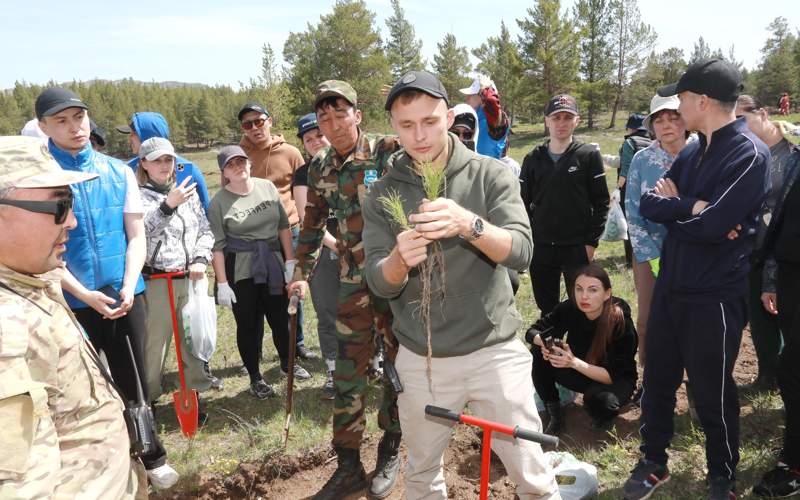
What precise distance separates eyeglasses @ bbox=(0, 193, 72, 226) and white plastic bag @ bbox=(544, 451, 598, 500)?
9.25 feet

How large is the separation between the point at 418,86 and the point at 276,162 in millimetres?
4013

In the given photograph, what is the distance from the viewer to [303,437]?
4281 mm

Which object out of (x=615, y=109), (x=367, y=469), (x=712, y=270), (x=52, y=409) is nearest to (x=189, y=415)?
(x=367, y=469)

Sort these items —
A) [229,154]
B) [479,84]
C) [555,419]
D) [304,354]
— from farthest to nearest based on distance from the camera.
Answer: [479,84]
[304,354]
[229,154]
[555,419]

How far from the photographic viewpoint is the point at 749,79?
52.0m

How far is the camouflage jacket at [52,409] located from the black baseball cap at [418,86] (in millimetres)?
1503

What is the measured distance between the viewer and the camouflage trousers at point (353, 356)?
3.63 m

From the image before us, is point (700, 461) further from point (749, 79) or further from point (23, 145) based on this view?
point (749, 79)

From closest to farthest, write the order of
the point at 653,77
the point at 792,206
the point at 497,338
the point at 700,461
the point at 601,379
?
1. the point at 497,338
2. the point at 792,206
3. the point at 700,461
4. the point at 601,379
5. the point at 653,77

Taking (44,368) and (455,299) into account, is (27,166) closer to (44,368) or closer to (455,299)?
(44,368)

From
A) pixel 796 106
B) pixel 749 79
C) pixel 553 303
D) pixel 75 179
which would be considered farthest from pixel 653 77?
pixel 75 179

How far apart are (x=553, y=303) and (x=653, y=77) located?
45980 millimetres

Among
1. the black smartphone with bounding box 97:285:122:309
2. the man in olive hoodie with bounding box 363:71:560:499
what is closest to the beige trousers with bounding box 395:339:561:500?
the man in olive hoodie with bounding box 363:71:560:499

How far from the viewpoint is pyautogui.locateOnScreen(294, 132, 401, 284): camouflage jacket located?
143 inches
